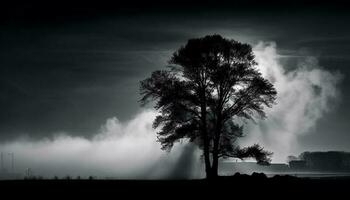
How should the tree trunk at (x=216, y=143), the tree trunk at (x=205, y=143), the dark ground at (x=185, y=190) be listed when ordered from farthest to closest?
1. the tree trunk at (x=205, y=143)
2. the tree trunk at (x=216, y=143)
3. the dark ground at (x=185, y=190)

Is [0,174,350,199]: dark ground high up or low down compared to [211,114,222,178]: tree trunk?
down

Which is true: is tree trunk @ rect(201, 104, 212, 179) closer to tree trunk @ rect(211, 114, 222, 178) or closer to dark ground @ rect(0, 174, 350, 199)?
tree trunk @ rect(211, 114, 222, 178)

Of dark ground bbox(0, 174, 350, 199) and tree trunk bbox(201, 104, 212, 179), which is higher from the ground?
tree trunk bbox(201, 104, 212, 179)

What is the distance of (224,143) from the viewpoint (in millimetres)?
55125

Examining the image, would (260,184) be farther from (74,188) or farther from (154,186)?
(74,188)

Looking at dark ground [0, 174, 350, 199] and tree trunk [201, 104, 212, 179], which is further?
tree trunk [201, 104, 212, 179]

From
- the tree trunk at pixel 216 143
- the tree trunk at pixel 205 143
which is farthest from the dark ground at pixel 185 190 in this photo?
the tree trunk at pixel 205 143

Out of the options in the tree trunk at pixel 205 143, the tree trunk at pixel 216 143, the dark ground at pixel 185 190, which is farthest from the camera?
the tree trunk at pixel 205 143

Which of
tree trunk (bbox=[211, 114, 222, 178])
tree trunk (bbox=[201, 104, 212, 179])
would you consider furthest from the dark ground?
tree trunk (bbox=[201, 104, 212, 179])

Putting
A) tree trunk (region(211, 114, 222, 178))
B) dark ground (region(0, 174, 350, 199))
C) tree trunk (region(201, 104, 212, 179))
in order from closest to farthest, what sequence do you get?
dark ground (region(0, 174, 350, 199)) → tree trunk (region(211, 114, 222, 178)) → tree trunk (region(201, 104, 212, 179))

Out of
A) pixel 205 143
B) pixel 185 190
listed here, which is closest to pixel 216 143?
pixel 205 143

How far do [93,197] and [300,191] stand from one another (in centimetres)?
1563

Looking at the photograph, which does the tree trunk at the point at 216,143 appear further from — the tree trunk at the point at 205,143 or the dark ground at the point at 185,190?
the dark ground at the point at 185,190

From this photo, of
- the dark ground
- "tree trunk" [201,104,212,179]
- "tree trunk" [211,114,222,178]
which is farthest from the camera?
"tree trunk" [201,104,212,179]
